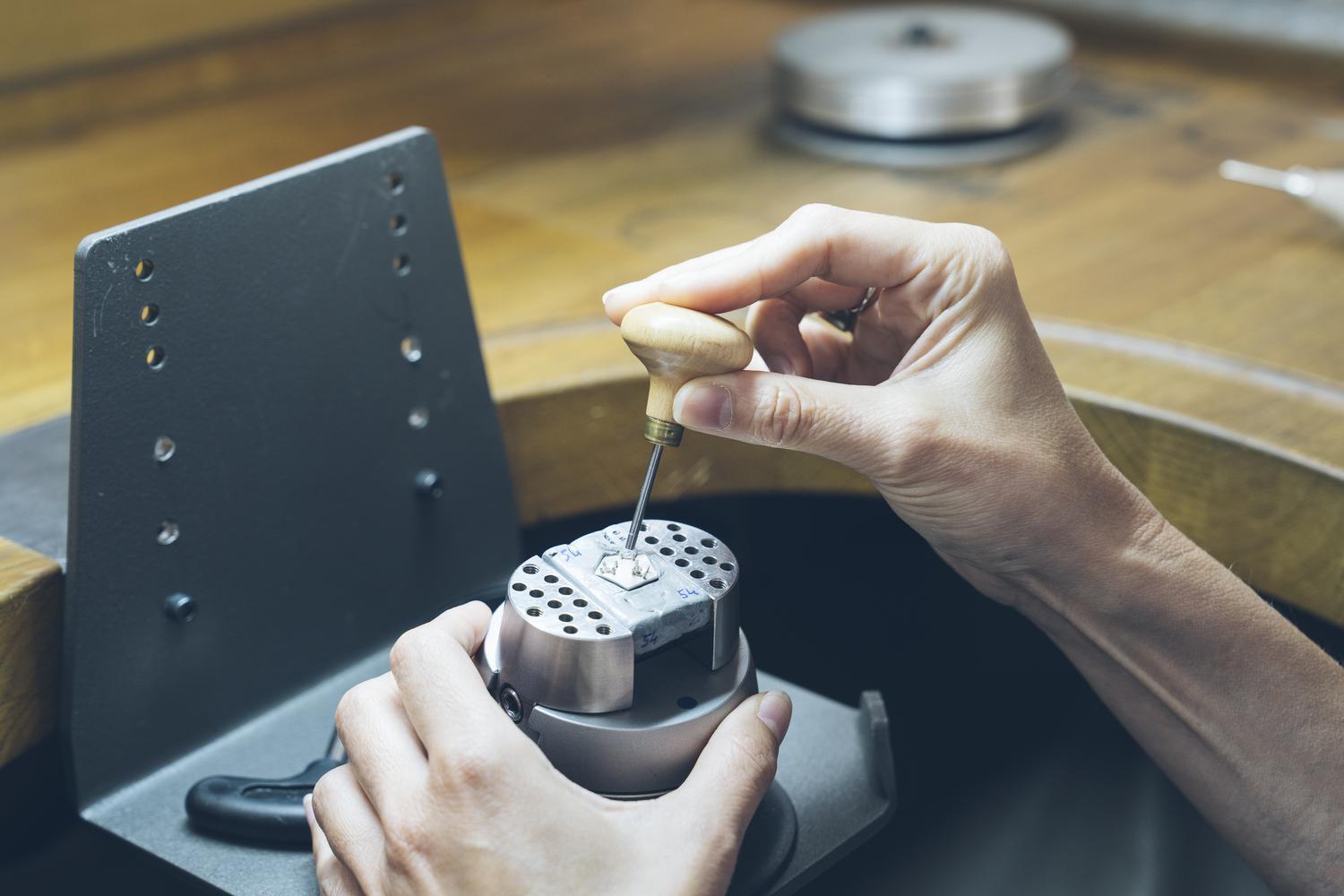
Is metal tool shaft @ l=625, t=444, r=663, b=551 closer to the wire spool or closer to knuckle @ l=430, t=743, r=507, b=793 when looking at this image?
knuckle @ l=430, t=743, r=507, b=793

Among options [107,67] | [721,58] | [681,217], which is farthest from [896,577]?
[107,67]

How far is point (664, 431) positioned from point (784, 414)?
0.05m

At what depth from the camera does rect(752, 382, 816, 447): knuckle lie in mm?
564

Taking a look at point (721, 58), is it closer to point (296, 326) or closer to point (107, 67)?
point (107, 67)

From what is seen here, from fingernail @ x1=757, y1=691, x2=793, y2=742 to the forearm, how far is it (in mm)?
176

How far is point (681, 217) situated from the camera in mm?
1024

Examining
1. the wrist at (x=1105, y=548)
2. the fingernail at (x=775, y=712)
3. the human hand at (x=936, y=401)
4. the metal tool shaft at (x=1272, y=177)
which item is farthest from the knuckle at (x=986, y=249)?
the metal tool shaft at (x=1272, y=177)

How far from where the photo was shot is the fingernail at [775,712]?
545 mm

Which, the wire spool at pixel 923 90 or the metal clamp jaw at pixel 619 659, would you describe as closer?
the metal clamp jaw at pixel 619 659

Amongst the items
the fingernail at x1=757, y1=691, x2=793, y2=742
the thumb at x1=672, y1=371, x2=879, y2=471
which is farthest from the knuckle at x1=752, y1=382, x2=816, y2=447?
the fingernail at x1=757, y1=691, x2=793, y2=742

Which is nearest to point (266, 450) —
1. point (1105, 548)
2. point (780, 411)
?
point (780, 411)

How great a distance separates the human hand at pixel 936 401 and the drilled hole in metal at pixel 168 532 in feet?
0.77

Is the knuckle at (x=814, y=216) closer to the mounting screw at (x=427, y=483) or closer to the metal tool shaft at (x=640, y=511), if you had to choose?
the metal tool shaft at (x=640, y=511)

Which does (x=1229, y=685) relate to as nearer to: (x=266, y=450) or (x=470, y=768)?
(x=470, y=768)
